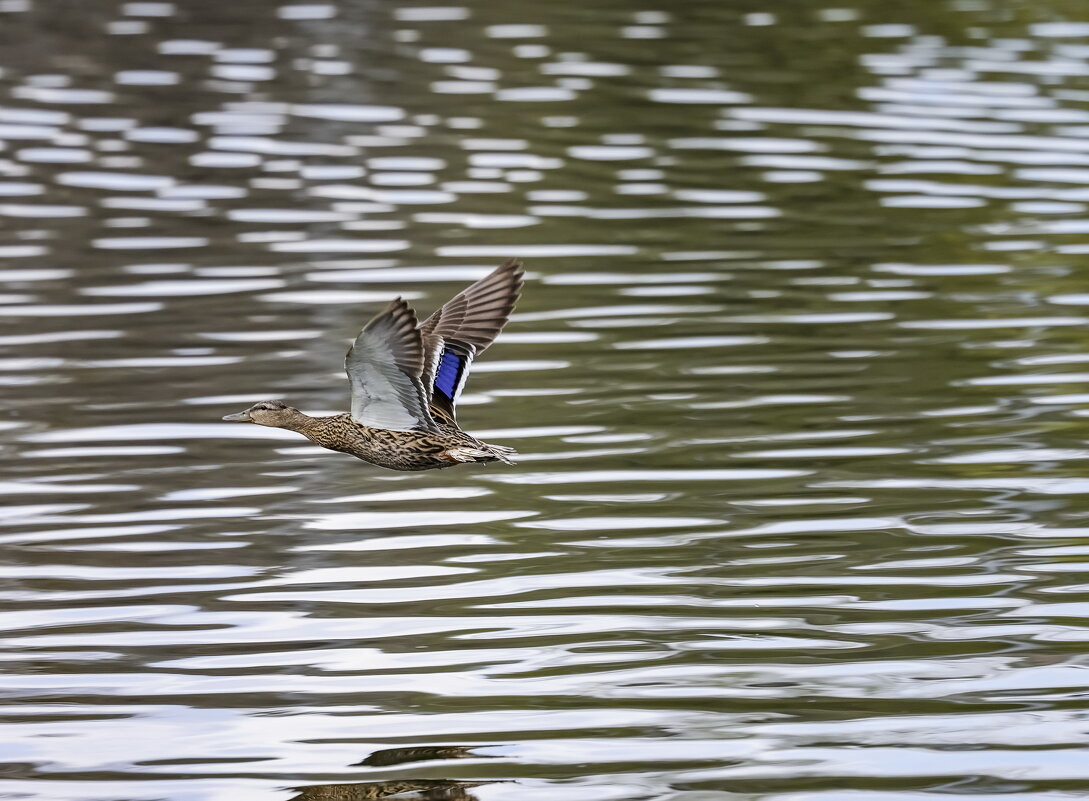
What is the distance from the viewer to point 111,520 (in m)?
9.88

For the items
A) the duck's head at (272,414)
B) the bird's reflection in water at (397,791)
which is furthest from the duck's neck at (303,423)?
the bird's reflection in water at (397,791)

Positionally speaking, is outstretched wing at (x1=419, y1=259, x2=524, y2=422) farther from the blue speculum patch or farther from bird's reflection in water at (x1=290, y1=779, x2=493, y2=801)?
bird's reflection in water at (x1=290, y1=779, x2=493, y2=801)

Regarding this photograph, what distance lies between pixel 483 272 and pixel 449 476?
425 centimetres

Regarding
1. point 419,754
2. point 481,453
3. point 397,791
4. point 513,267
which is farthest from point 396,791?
point 513,267

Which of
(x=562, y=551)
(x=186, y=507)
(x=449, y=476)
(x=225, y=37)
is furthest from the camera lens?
(x=225, y=37)

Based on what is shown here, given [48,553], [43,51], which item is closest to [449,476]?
[48,553]

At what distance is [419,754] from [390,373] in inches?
69.9

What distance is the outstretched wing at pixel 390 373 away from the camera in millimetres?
7875

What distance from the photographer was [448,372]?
9016 millimetres

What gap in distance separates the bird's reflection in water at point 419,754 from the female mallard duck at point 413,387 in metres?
1.33

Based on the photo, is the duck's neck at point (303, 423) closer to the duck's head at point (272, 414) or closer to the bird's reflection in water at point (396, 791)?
the duck's head at point (272, 414)

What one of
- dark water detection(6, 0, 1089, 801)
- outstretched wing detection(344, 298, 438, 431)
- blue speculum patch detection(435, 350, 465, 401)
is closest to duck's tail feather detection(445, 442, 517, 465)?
outstretched wing detection(344, 298, 438, 431)

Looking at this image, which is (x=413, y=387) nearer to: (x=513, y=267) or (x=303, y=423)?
(x=303, y=423)

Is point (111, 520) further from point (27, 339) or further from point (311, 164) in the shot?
point (311, 164)
